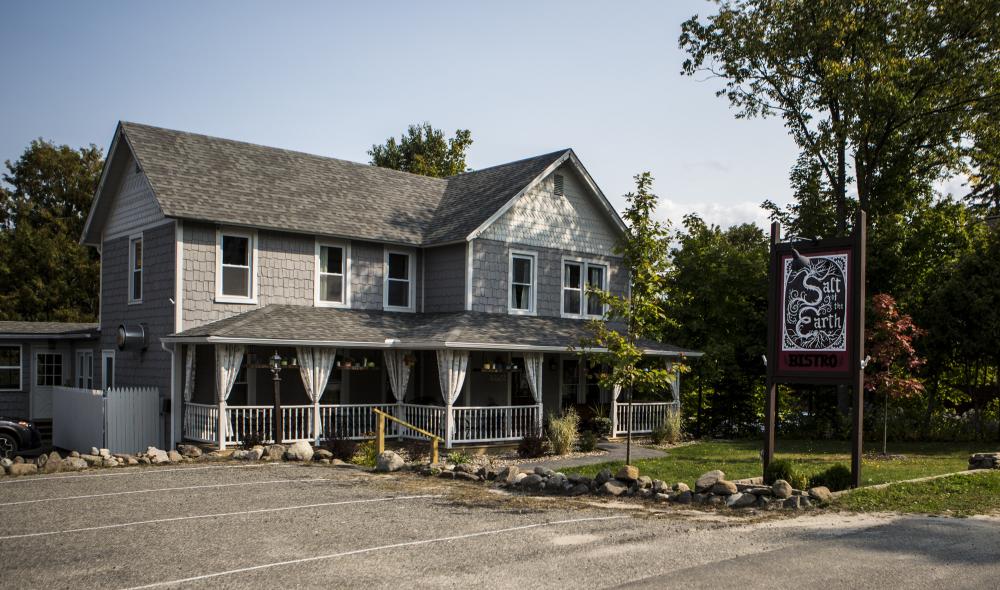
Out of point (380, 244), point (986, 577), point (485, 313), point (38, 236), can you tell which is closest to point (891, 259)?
point (485, 313)

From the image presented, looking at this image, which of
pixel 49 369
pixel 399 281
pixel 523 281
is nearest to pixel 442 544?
pixel 399 281

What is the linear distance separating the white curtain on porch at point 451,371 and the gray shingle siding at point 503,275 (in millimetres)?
2953

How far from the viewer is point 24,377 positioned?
25.6 meters

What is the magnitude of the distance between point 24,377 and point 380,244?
11.5 metres

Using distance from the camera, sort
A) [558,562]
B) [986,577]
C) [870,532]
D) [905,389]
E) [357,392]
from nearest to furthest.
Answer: [986,577], [558,562], [870,532], [905,389], [357,392]

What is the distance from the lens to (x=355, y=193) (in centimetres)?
2472

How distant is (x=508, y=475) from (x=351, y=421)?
751cm

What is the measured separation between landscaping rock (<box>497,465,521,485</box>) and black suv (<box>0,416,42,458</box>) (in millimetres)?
12285

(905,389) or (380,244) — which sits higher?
(380,244)

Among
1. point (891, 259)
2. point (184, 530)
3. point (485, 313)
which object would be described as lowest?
point (184, 530)

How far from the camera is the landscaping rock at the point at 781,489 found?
12.6 m

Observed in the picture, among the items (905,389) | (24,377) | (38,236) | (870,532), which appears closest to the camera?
(870,532)

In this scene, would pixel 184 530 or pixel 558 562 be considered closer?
pixel 558 562

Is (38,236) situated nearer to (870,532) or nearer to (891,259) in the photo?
(891,259)
